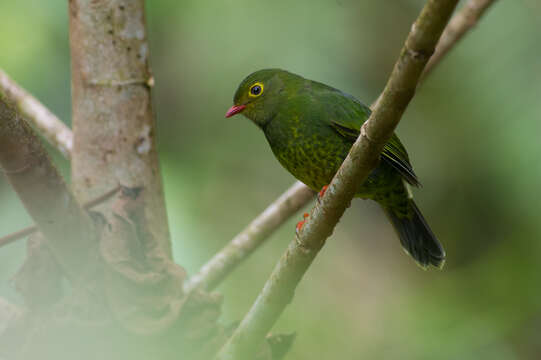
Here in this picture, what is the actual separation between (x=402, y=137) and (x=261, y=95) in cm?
159

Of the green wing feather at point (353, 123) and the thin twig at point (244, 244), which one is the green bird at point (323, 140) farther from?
the thin twig at point (244, 244)

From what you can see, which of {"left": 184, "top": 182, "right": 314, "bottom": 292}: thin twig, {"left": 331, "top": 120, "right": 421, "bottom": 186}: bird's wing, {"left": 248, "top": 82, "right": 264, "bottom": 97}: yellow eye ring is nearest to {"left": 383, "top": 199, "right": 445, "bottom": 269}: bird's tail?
{"left": 331, "top": 120, "right": 421, "bottom": 186}: bird's wing

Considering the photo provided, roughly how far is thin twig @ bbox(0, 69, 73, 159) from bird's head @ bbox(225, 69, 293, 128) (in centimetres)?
90

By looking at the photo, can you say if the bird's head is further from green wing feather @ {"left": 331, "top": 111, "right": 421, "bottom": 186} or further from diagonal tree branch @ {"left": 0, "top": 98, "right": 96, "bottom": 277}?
diagonal tree branch @ {"left": 0, "top": 98, "right": 96, "bottom": 277}

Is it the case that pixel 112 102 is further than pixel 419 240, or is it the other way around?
pixel 419 240

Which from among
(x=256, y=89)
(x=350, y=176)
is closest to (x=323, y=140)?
(x=256, y=89)

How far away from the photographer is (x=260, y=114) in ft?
11.4

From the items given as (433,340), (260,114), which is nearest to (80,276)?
(260,114)

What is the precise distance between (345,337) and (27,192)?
2771mm

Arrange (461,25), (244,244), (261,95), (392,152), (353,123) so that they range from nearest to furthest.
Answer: (392,152)
(353,123)
(244,244)
(461,25)
(261,95)

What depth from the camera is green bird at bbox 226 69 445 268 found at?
9.97 feet

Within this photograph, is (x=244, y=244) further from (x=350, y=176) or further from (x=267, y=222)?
(x=350, y=176)

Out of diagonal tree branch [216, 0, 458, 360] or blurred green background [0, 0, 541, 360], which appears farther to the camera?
blurred green background [0, 0, 541, 360]

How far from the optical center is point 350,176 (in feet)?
6.20
